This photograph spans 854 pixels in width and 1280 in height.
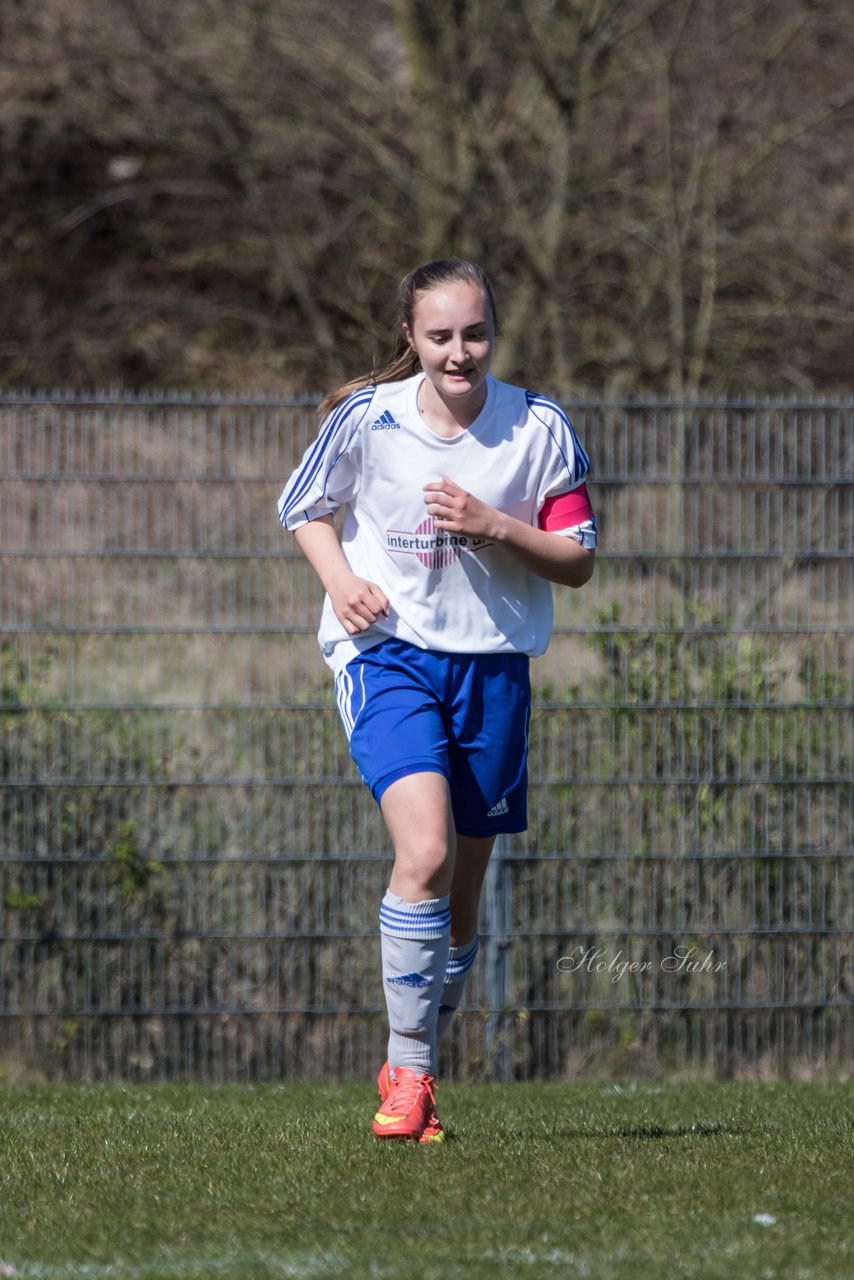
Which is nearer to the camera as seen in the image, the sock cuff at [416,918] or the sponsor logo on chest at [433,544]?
the sock cuff at [416,918]

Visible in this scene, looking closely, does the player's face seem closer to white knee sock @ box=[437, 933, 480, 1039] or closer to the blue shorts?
the blue shorts

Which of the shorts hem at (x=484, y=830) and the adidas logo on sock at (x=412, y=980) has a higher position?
the shorts hem at (x=484, y=830)

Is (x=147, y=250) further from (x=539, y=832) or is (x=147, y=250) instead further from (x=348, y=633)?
(x=348, y=633)

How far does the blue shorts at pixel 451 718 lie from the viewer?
13.0 feet

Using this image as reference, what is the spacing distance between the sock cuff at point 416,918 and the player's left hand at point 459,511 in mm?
849

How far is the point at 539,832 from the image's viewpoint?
658cm

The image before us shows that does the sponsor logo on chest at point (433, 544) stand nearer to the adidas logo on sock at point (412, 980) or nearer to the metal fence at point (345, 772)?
the adidas logo on sock at point (412, 980)

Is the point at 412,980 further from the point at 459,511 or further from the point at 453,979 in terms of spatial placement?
the point at 459,511

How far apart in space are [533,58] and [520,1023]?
21.1 feet

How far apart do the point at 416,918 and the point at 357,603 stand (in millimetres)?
736

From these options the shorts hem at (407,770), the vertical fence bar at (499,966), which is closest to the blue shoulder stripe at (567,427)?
the shorts hem at (407,770)

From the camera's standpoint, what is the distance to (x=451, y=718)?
4.09m

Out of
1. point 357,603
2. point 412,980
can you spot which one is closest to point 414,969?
point 412,980

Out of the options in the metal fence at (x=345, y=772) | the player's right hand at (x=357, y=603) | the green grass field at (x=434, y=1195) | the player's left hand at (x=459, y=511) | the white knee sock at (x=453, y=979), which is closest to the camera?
the green grass field at (x=434, y=1195)
